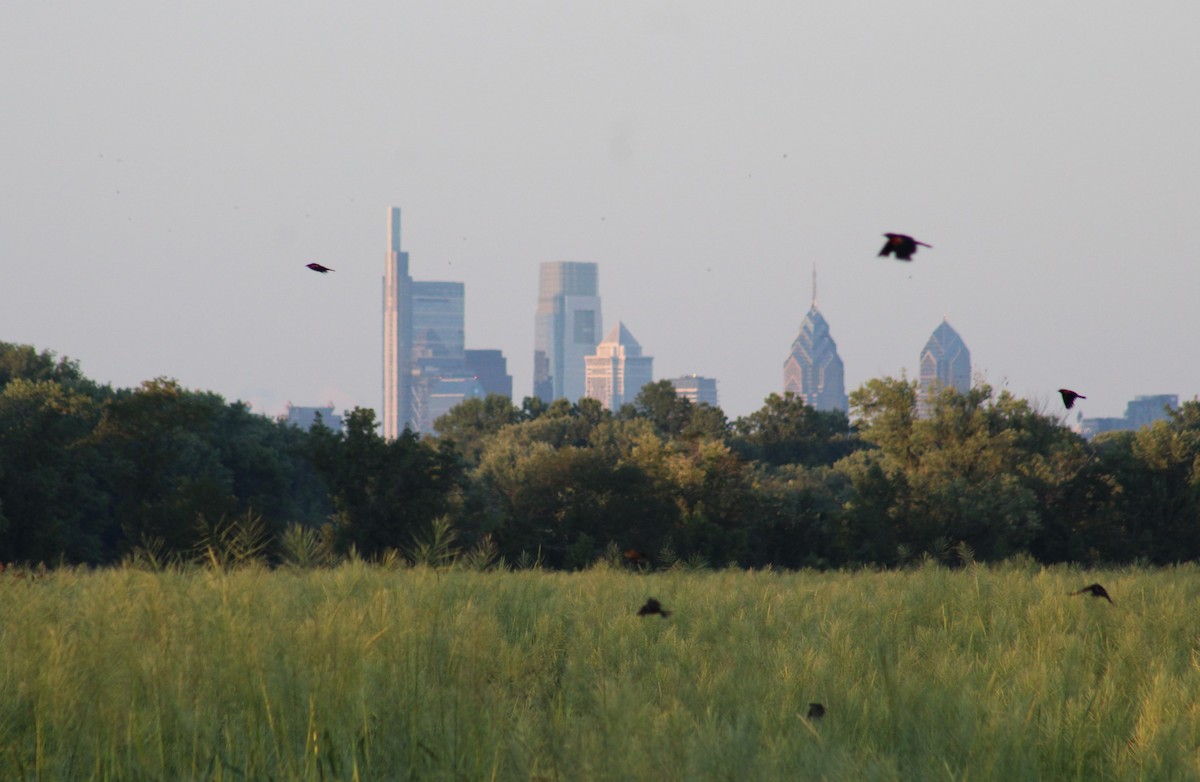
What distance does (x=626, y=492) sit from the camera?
3158 cm

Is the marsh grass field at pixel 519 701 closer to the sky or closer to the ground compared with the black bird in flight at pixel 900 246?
closer to the ground

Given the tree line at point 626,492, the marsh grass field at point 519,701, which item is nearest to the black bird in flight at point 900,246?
the marsh grass field at point 519,701

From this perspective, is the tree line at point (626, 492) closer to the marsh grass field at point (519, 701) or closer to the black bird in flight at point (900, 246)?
the marsh grass field at point (519, 701)

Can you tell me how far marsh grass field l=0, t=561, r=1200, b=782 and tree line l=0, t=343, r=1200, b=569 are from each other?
17129mm

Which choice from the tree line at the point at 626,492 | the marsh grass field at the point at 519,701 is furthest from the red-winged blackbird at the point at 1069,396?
the tree line at the point at 626,492

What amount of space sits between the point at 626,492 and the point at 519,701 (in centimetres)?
2650

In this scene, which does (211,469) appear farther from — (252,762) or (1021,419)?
(252,762)

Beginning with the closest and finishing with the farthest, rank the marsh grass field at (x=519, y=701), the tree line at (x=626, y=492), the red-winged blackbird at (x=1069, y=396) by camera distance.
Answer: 1. the marsh grass field at (x=519, y=701)
2. the red-winged blackbird at (x=1069, y=396)
3. the tree line at (x=626, y=492)

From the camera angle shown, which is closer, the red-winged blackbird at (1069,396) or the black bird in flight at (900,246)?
the black bird in flight at (900,246)

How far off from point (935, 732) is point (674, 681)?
145 cm

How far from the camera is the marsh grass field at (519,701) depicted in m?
3.78

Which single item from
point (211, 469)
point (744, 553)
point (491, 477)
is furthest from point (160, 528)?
A: point (491, 477)

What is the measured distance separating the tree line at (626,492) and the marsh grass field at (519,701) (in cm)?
1713

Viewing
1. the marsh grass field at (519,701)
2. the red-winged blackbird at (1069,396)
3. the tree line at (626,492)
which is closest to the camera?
the marsh grass field at (519,701)
